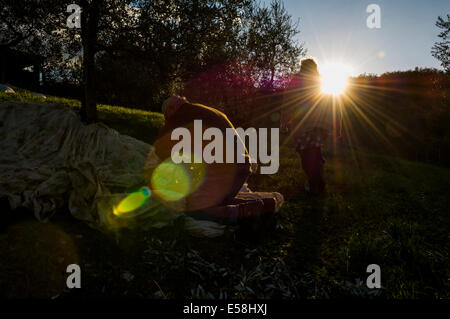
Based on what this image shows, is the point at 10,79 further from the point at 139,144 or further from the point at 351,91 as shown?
the point at 351,91

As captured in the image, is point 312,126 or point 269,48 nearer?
point 312,126

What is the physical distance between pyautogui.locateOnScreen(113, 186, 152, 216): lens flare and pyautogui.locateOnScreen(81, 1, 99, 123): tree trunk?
4.54 m

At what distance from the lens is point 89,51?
810 cm

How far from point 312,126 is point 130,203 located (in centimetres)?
531

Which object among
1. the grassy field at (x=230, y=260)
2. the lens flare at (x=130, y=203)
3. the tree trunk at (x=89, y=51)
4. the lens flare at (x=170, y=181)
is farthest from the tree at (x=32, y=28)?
the grassy field at (x=230, y=260)

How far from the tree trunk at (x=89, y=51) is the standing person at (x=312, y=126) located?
20.9ft

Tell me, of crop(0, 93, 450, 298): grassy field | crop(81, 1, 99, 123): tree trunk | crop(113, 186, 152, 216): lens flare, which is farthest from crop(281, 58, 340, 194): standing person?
→ crop(81, 1, 99, 123): tree trunk

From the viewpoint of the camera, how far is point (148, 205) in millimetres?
4508

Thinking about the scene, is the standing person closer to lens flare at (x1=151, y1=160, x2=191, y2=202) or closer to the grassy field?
the grassy field

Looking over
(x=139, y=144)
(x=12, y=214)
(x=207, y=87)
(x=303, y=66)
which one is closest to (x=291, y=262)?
(x=12, y=214)

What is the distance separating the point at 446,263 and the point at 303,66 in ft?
21.2

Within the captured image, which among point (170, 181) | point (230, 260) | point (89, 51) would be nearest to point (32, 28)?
point (89, 51)

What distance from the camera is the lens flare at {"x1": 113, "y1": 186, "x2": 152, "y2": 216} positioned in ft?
14.0

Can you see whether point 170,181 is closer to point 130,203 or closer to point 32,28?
point 130,203
